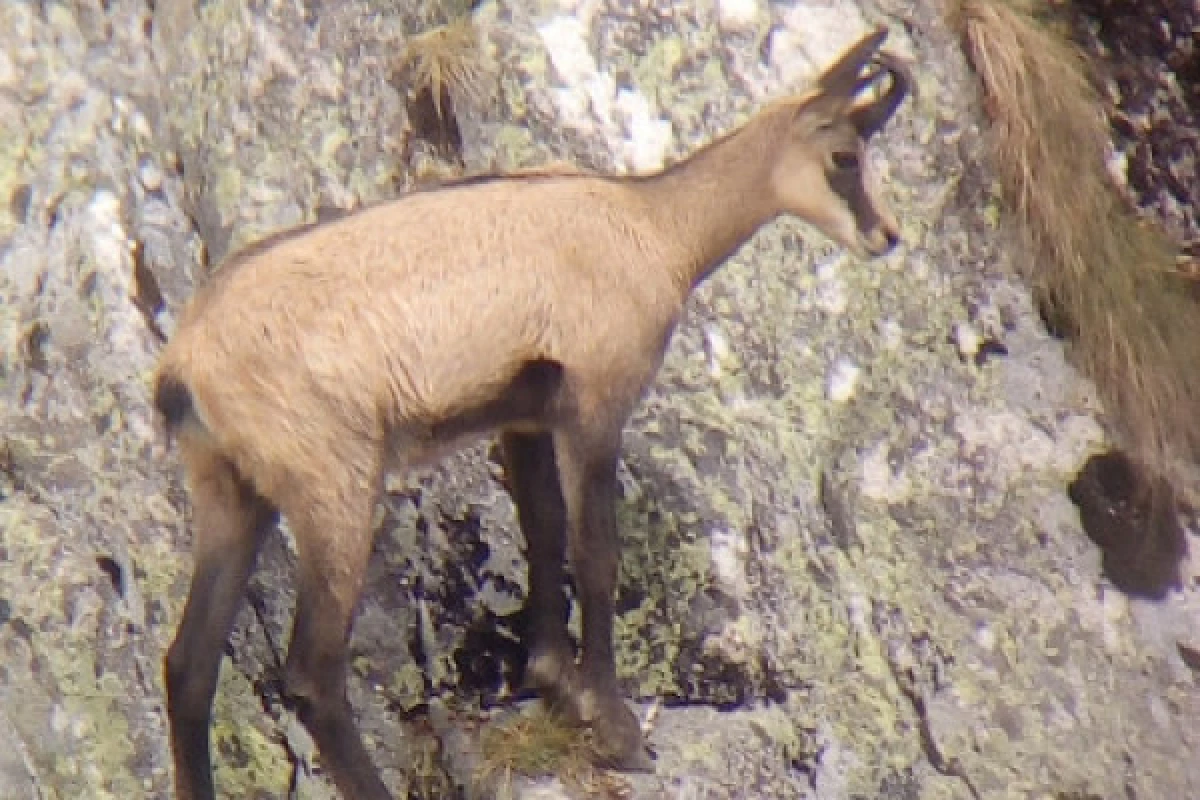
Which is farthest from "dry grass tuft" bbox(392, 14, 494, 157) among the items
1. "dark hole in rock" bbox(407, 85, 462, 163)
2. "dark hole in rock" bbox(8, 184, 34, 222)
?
"dark hole in rock" bbox(8, 184, 34, 222)

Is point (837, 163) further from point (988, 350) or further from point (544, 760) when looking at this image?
point (544, 760)

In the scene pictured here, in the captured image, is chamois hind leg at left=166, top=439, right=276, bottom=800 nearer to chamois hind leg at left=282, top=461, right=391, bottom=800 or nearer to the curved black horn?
chamois hind leg at left=282, top=461, right=391, bottom=800

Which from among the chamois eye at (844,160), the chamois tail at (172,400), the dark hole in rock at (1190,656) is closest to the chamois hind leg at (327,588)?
the chamois tail at (172,400)

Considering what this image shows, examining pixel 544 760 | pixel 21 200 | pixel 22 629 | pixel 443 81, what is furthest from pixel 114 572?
pixel 443 81

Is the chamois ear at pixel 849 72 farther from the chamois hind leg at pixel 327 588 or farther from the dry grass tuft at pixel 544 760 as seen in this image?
the dry grass tuft at pixel 544 760

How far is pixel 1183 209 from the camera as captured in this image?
7.09m

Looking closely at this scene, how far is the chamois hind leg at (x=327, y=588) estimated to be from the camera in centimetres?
457

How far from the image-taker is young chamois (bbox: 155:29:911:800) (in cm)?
458

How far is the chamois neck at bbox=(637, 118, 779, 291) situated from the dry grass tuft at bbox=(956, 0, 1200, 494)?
1788 mm

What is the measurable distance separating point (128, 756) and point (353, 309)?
1808 millimetres

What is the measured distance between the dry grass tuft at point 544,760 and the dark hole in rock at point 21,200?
245cm

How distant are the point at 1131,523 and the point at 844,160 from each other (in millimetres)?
1999

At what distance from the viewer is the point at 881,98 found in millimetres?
5363

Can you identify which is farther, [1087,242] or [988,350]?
[1087,242]
